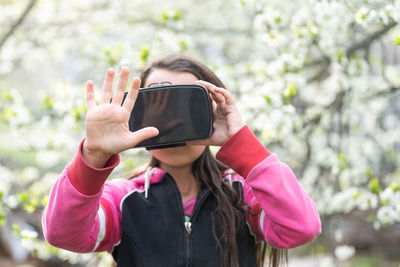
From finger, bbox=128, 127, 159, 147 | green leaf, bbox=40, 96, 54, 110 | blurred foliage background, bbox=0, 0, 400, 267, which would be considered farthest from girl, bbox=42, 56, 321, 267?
green leaf, bbox=40, 96, 54, 110

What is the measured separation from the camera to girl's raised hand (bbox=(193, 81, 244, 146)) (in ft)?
4.73

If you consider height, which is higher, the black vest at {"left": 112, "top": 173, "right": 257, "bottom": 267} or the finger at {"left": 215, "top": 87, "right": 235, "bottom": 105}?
the finger at {"left": 215, "top": 87, "right": 235, "bottom": 105}

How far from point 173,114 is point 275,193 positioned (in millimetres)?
376

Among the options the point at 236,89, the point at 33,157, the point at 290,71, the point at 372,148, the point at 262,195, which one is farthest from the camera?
the point at 33,157

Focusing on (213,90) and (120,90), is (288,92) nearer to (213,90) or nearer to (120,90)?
(213,90)

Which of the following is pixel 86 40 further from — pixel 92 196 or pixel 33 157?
pixel 33 157

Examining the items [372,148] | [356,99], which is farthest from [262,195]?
[372,148]

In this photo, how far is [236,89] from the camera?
322 cm

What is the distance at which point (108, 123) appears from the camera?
48.3 inches

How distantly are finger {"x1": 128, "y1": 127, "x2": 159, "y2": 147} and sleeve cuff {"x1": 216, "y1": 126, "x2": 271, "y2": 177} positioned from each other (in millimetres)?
235

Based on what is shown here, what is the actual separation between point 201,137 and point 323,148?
2141mm

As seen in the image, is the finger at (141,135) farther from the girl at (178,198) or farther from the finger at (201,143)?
the finger at (201,143)

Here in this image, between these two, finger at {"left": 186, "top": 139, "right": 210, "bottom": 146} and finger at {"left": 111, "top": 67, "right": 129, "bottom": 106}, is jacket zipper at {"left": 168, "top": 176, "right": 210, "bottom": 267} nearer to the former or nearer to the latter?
finger at {"left": 186, "top": 139, "right": 210, "bottom": 146}

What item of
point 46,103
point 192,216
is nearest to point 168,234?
point 192,216
